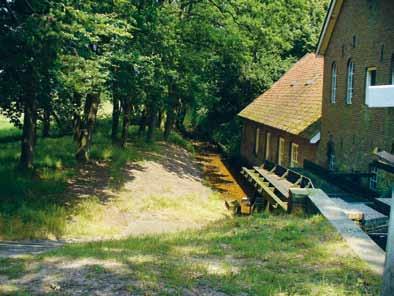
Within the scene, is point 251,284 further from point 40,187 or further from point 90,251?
point 40,187

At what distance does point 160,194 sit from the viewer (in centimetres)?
2244

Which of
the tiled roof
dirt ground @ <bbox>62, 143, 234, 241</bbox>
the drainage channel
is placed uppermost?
the tiled roof

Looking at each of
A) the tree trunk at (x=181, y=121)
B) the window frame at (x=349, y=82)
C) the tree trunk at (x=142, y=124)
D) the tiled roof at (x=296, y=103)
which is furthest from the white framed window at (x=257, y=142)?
the tree trunk at (x=181, y=121)

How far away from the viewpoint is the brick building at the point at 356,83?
54.5 ft

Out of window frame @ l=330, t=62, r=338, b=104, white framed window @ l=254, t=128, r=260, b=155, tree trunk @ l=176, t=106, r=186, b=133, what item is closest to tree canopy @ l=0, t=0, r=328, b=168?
tree trunk @ l=176, t=106, r=186, b=133

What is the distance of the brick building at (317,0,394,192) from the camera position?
655 inches

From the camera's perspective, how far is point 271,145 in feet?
102

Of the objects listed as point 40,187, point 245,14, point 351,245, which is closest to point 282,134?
point 245,14

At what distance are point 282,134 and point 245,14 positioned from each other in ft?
22.3

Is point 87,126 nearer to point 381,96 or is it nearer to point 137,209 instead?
point 137,209

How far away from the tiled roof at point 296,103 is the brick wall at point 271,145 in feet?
2.05

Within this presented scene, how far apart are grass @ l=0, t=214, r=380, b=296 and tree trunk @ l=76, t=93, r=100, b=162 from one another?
14470mm

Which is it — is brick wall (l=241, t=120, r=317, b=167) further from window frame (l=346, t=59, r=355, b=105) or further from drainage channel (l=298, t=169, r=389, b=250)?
drainage channel (l=298, t=169, r=389, b=250)

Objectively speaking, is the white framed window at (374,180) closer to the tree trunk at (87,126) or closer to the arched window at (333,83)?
the arched window at (333,83)
